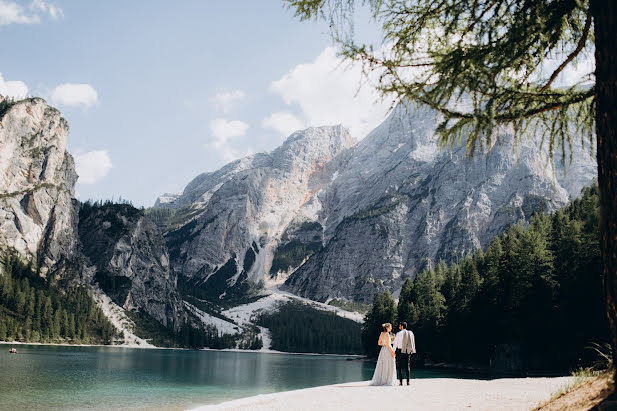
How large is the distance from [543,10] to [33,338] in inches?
7159

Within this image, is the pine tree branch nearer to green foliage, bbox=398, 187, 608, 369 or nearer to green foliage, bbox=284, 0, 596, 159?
green foliage, bbox=284, 0, 596, 159

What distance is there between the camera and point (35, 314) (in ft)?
561

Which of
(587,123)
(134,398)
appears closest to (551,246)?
(134,398)

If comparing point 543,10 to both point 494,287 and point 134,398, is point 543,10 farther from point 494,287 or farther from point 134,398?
point 494,287

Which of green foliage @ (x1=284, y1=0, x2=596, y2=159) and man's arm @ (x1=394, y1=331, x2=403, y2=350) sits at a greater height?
green foliage @ (x1=284, y1=0, x2=596, y2=159)

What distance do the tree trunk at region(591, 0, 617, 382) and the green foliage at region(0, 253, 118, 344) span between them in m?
175

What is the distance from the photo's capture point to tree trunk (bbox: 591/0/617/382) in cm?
643

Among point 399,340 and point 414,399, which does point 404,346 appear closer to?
point 399,340

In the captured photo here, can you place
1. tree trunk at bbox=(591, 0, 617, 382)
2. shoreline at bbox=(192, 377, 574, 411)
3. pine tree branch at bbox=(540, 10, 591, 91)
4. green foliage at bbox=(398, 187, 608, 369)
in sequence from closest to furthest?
tree trunk at bbox=(591, 0, 617, 382) < pine tree branch at bbox=(540, 10, 591, 91) < shoreline at bbox=(192, 377, 574, 411) < green foliage at bbox=(398, 187, 608, 369)

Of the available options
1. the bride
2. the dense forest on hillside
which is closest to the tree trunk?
the bride

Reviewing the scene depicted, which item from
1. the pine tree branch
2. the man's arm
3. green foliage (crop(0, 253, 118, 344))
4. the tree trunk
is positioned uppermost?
the pine tree branch

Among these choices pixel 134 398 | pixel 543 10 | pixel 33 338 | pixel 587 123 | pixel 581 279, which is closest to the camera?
pixel 543 10

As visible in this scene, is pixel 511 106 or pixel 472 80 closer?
pixel 472 80

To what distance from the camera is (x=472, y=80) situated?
8.88 metres
